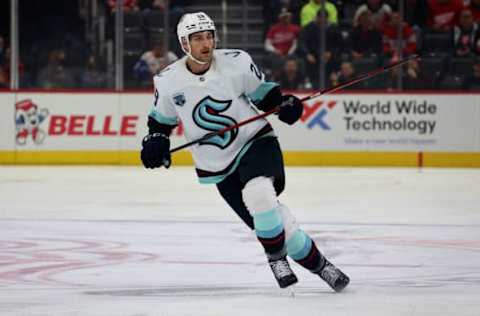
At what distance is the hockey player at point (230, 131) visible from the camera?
5.25 meters

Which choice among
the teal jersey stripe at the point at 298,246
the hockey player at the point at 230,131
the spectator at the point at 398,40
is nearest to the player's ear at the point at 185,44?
the hockey player at the point at 230,131

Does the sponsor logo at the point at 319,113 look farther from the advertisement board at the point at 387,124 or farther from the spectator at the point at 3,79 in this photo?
the spectator at the point at 3,79

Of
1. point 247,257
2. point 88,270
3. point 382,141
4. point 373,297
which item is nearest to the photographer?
point 373,297

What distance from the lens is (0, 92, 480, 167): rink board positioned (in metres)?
13.7

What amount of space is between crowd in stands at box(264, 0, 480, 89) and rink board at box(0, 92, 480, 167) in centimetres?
24

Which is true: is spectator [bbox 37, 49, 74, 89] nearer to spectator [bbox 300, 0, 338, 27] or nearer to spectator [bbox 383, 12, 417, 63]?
spectator [bbox 300, 0, 338, 27]

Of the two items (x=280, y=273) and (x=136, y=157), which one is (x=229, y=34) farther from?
(x=280, y=273)

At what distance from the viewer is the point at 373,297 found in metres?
5.12

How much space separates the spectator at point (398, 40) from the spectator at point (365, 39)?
0.34 ft

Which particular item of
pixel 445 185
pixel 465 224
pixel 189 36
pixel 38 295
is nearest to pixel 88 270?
pixel 38 295

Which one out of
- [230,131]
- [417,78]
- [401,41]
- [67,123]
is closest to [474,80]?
[417,78]

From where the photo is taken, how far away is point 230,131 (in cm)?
530

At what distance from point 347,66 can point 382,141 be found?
2.99ft

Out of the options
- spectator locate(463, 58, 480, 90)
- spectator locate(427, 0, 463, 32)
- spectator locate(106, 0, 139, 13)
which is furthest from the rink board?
spectator locate(106, 0, 139, 13)
